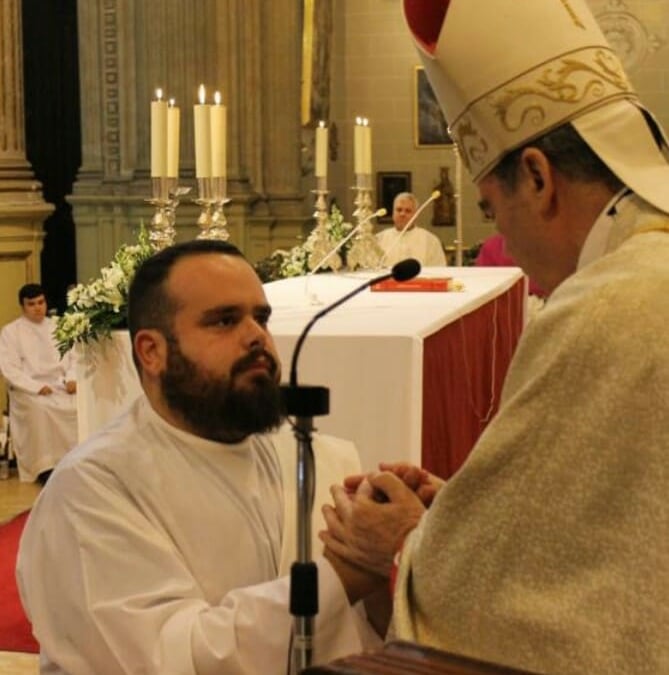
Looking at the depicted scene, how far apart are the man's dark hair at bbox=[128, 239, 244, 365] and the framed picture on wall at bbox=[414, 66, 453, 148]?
627 inches

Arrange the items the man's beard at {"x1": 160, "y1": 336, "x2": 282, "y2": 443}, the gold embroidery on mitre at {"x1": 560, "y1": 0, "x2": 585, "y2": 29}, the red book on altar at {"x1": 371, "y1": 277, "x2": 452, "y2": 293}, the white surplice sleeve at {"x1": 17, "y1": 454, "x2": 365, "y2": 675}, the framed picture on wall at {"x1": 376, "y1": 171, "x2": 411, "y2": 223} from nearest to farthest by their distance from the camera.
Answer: the gold embroidery on mitre at {"x1": 560, "y1": 0, "x2": 585, "y2": 29}
the white surplice sleeve at {"x1": 17, "y1": 454, "x2": 365, "y2": 675}
the man's beard at {"x1": 160, "y1": 336, "x2": 282, "y2": 443}
the red book on altar at {"x1": 371, "y1": 277, "x2": 452, "y2": 293}
the framed picture on wall at {"x1": 376, "y1": 171, "x2": 411, "y2": 223}

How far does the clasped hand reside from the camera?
2.53 meters

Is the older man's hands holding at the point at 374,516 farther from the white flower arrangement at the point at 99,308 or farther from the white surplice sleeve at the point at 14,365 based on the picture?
the white surplice sleeve at the point at 14,365

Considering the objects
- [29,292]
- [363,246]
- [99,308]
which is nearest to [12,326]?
[29,292]

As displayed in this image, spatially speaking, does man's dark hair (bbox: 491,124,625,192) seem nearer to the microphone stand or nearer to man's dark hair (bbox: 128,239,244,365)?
the microphone stand

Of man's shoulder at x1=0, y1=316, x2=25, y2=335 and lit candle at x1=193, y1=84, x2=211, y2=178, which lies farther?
man's shoulder at x1=0, y1=316, x2=25, y2=335

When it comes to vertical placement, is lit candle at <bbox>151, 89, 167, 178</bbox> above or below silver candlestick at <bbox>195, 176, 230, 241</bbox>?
above

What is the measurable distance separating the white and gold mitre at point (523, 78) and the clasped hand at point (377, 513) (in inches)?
22.4

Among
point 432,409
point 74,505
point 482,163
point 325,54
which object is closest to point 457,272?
point 432,409

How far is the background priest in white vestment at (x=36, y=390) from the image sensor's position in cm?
966

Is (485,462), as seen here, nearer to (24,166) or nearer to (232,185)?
(24,166)

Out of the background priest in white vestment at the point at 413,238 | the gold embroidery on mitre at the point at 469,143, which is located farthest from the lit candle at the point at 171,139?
the background priest in white vestment at the point at 413,238

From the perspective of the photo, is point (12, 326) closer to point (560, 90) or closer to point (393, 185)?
point (560, 90)

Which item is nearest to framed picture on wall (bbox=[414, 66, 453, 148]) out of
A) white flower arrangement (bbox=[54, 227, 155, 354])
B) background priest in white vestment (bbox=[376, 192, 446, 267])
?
background priest in white vestment (bbox=[376, 192, 446, 267])
